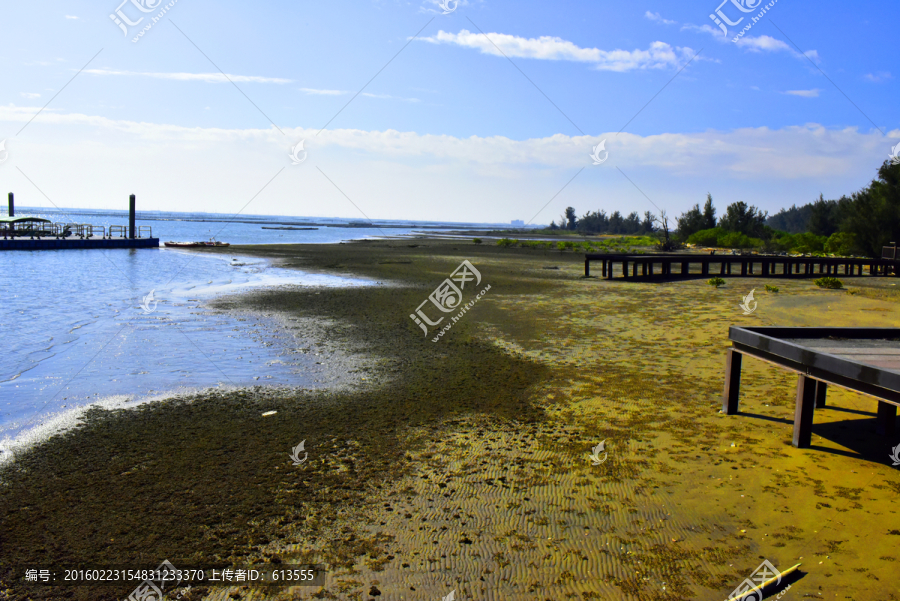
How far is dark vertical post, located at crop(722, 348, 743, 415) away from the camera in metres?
6.63

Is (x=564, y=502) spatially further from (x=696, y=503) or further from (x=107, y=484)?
(x=107, y=484)

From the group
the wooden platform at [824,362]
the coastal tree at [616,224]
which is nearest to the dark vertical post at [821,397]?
the wooden platform at [824,362]

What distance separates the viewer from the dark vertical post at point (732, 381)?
21.8ft

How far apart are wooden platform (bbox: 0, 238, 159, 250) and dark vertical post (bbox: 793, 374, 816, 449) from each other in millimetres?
48732

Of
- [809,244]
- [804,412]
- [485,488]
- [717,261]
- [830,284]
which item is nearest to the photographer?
[485,488]

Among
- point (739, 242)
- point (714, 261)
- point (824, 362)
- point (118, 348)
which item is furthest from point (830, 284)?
point (739, 242)

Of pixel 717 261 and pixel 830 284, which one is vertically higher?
pixel 717 261

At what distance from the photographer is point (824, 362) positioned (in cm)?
517

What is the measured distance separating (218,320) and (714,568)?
12622 millimetres

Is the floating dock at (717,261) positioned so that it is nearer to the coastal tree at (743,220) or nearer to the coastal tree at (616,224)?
the coastal tree at (743,220)

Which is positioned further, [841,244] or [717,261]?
[841,244]

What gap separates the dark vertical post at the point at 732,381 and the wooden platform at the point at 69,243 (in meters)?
47.8

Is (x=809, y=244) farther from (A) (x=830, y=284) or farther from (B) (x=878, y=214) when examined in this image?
(A) (x=830, y=284)

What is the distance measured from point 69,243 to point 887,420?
50240mm
